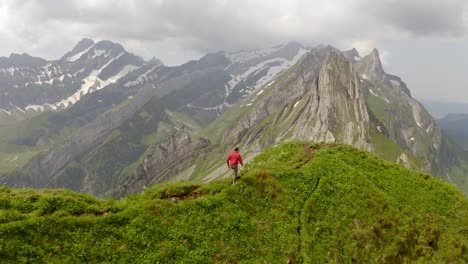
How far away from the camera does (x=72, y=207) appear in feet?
91.4

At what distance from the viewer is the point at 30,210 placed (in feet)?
87.2

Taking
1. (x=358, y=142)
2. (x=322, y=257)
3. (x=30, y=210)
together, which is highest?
(x=30, y=210)

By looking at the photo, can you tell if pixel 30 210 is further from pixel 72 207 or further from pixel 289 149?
pixel 289 149

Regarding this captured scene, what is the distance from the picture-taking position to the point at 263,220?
105ft

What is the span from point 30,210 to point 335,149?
110ft

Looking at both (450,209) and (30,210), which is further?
(450,209)

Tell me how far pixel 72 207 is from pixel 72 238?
3.04 meters

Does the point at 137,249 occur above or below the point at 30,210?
below

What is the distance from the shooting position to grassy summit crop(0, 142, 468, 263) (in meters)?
25.7

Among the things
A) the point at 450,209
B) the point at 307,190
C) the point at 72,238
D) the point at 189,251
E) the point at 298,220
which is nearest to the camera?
the point at 72,238

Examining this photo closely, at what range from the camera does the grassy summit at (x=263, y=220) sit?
25.7m

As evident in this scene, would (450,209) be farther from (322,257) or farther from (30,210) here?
(30,210)

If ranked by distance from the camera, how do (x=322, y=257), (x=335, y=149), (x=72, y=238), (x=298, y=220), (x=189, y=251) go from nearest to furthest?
(x=72, y=238) < (x=189, y=251) < (x=322, y=257) < (x=298, y=220) < (x=335, y=149)

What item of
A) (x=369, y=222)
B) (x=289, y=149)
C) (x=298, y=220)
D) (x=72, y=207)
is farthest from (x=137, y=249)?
(x=289, y=149)
